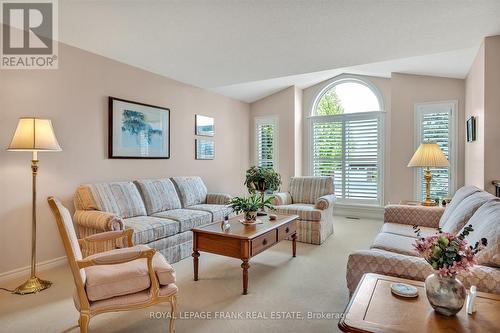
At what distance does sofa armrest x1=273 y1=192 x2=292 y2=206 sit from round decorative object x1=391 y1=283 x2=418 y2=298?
308cm

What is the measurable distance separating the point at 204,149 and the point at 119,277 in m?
3.89

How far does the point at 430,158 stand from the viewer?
3.76 m

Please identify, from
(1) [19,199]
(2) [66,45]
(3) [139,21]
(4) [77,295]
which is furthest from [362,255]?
(2) [66,45]

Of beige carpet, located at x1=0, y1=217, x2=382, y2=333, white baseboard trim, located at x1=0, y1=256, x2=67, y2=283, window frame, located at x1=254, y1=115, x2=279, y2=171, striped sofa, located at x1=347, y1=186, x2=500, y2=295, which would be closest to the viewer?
striped sofa, located at x1=347, y1=186, x2=500, y2=295

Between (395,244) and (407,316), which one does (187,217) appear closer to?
(395,244)

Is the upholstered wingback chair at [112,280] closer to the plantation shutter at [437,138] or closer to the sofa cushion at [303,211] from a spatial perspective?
the sofa cushion at [303,211]

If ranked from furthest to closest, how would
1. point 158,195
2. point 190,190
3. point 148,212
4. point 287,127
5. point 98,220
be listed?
point 287,127 < point 190,190 < point 158,195 < point 148,212 < point 98,220

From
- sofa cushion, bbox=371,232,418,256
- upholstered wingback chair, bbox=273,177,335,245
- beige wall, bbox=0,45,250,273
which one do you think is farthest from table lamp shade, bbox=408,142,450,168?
beige wall, bbox=0,45,250,273

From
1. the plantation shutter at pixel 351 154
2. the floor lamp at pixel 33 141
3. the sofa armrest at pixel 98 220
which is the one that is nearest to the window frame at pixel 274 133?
the plantation shutter at pixel 351 154

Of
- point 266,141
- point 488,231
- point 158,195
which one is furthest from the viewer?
point 266,141

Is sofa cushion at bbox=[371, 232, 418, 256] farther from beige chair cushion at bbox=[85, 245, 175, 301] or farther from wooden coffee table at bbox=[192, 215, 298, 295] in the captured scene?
beige chair cushion at bbox=[85, 245, 175, 301]

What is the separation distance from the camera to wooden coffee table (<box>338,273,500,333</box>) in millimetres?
1257

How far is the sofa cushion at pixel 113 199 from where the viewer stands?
3342 mm

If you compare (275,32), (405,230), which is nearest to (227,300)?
(405,230)
